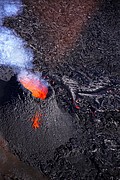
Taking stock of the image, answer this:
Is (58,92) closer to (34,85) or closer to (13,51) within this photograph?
(34,85)

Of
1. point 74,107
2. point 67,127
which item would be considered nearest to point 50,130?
point 67,127

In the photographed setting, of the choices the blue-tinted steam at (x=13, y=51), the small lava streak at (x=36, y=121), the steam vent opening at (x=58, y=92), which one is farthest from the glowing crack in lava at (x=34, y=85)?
the blue-tinted steam at (x=13, y=51)

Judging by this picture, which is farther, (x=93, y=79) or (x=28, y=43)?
(x=28, y=43)

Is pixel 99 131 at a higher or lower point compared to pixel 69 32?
lower

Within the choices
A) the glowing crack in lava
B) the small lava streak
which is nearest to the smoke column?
the glowing crack in lava

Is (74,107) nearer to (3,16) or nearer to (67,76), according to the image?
(67,76)

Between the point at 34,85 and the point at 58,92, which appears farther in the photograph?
the point at 58,92

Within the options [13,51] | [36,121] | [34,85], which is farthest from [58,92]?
[13,51]

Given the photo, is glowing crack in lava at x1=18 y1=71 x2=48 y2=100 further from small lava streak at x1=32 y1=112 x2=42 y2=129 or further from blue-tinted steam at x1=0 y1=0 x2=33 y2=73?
blue-tinted steam at x1=0 y1=0 x2=33 y2=73
